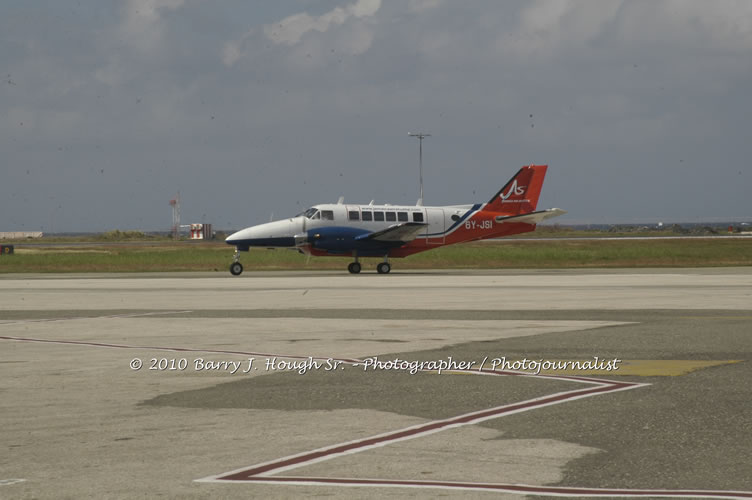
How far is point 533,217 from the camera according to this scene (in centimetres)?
4225

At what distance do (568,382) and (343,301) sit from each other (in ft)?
45.0

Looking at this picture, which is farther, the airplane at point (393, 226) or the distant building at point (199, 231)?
the distant building at point (199, 231)

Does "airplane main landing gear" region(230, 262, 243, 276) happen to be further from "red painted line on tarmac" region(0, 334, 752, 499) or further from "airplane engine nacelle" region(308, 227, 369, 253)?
"red painted line on tarmac" region(0, 334, 752, 499)

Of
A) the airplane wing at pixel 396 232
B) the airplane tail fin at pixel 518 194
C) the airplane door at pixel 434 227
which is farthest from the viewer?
the airplane tail fin at pixel 518 194

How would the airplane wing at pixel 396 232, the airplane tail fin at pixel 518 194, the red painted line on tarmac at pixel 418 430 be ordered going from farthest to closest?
the airplane tail fin at pixel 518 194 < the airplane wing at pixel 396 232 < the red painted line on tarmac at pixel 418 430

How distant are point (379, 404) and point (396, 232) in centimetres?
3185

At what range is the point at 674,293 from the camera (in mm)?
25234

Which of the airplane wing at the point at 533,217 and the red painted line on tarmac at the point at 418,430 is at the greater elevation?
the airplane wing at the point at 533,217

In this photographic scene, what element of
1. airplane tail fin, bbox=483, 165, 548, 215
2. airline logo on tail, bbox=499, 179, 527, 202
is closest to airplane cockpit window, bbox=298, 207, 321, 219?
airplane tail fin, bbox=483, 165, 548, 215

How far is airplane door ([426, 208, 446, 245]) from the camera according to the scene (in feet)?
138

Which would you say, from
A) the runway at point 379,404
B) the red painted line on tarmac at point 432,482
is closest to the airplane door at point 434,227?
the runway at point 379,404

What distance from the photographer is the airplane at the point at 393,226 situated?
1570 inches

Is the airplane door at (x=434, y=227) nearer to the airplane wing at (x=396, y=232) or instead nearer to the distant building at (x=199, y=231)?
→ the airplane wing at (x=396, y=232)

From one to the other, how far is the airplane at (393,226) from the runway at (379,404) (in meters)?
19.7
